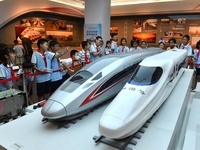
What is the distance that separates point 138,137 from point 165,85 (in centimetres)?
69

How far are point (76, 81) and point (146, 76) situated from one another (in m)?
0.78

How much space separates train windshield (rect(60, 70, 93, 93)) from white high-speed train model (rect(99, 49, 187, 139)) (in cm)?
49

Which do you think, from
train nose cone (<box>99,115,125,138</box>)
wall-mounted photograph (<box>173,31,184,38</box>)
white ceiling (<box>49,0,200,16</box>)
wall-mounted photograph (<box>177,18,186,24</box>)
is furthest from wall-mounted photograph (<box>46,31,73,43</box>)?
train nose cone (<box>99,115,125,138</box>)

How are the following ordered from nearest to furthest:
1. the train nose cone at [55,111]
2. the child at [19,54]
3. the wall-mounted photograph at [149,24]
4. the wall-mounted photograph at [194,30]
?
the train nose cone at [55,111], the child at [19,54], the wall-mounted photograph at [194,30], the wall-mounted photograph at [149,24]

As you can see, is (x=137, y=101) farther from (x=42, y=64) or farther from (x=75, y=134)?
(x=42, y=64)

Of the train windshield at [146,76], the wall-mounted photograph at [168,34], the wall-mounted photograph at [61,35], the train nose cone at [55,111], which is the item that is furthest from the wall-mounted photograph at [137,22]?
the train nose cone at [55,111]

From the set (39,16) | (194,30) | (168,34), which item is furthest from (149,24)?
(39,16)

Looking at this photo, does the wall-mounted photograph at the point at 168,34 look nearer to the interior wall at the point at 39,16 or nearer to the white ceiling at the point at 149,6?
the white ceiling at the point at 149,6

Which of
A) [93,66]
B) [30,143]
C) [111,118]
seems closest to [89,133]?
[111,118]

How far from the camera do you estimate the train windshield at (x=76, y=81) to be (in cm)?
202

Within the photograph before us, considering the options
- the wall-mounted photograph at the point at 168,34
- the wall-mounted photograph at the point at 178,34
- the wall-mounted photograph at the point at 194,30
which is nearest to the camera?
the wall-mounted photograph at the point at 194,30

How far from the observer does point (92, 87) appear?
2.02 metres

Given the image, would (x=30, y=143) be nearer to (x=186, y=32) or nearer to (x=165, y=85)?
(x=165, y=85)

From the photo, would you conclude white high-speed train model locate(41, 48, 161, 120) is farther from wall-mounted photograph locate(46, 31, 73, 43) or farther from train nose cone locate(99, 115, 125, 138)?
wall-mounted photograph locate(46, 31, 73, 43)
